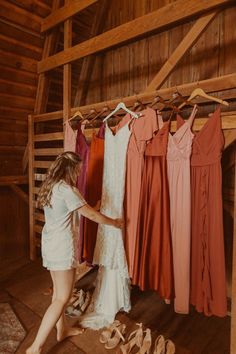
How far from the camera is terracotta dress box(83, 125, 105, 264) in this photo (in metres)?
2.19

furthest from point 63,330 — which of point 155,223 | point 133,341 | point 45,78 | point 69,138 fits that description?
point 45,78

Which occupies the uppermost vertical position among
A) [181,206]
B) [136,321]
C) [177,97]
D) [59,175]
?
[177,97]

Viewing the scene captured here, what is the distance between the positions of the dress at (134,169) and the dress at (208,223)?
1.19ft

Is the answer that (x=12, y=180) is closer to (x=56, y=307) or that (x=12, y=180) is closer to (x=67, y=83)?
(x=67, y=83)

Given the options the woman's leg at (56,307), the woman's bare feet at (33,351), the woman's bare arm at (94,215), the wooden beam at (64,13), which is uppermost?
the wooden beam at (64,13)

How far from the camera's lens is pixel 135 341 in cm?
181

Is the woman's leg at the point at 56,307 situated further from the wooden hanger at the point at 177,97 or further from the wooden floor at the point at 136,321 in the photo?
the wooden hanger at the point at 177,97

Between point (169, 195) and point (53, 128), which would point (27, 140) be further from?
point (169, 195)

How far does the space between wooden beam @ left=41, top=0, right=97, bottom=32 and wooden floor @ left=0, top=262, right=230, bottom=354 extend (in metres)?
2.66

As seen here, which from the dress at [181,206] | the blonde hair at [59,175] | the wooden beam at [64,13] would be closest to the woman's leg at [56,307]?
the blonde hair at [59,175]

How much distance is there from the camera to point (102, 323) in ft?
6.74

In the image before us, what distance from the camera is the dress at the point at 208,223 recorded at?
1526mm

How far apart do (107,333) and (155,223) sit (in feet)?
2.85

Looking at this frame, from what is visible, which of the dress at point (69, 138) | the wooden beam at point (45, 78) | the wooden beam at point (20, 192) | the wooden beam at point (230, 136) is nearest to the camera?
the wooden beam at point (230, 136)
